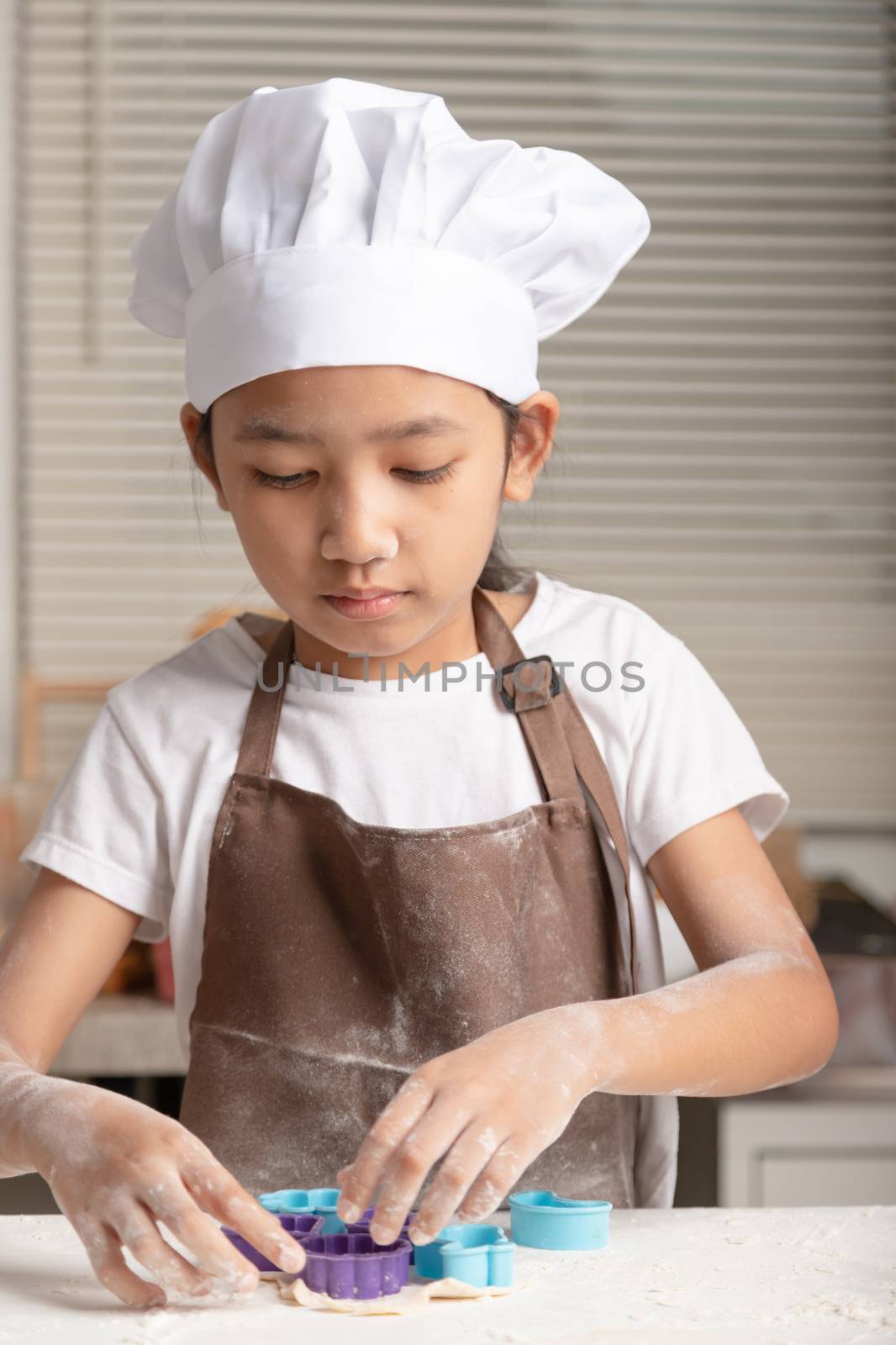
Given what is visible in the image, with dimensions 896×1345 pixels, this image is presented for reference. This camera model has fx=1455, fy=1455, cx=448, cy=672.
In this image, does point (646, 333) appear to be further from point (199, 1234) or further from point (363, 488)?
point (199, 1234)

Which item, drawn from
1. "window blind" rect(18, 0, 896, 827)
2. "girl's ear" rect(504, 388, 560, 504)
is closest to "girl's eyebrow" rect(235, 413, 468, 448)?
"girl's ear" rect(504, 388, 560, 504)

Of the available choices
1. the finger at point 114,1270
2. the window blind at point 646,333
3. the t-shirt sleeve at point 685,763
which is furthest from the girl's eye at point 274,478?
the window blind at point 646,333

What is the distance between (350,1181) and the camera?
62cm

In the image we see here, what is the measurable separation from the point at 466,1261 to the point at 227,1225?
0.11 m

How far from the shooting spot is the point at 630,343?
2.06m

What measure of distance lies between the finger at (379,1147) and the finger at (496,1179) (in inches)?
1.5

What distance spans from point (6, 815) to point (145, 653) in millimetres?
380

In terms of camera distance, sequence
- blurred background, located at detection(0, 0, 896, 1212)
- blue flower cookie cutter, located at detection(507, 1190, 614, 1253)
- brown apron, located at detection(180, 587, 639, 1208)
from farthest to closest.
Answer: blurred background, located at detection(0, 0, 896, 1212) < brown apron, located at detection(180, 587, 639, 1208) < blue flower cookie cutter, located at detection(507, 1190, 614, 1253)

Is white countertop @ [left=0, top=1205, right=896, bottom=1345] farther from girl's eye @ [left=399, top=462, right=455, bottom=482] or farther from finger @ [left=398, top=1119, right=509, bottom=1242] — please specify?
girl's eye @ [left=399, top=462, right=455, bottom=482]

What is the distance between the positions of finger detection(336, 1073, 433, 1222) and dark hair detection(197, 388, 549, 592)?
1.25ft

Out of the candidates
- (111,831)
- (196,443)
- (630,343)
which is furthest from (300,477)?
(630,343)

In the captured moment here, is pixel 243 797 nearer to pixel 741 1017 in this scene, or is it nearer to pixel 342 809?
pixel 342 809

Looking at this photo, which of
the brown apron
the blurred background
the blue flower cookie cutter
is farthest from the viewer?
the blurred background

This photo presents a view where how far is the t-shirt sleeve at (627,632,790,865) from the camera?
882 millimetres
